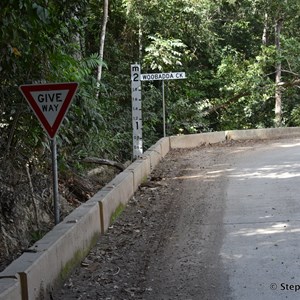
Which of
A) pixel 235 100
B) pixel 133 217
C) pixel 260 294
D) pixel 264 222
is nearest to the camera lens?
pixel 260 294

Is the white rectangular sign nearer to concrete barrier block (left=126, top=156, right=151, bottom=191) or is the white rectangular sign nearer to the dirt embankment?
concrete barrier block (left=126, top=156, right=151, bottom=191)

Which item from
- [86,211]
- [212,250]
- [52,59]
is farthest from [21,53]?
[212,250]

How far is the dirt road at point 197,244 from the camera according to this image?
197 inches

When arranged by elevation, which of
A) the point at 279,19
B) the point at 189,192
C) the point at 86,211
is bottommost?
the point at 189,192

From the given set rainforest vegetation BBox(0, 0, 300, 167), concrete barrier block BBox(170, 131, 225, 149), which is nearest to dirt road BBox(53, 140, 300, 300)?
rainforest vegetation BBox(0, 0, 300, 167)

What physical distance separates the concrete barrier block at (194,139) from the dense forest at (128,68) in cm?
118

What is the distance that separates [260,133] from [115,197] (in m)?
12.1

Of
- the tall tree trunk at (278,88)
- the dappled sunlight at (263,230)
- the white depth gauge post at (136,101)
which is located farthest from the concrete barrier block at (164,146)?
the tall tree trunk at (278,88)

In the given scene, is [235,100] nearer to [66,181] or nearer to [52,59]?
[66,181]

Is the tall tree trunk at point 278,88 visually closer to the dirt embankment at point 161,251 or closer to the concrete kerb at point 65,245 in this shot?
the dirt embankment at point 161,251

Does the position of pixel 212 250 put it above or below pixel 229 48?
Answer: below

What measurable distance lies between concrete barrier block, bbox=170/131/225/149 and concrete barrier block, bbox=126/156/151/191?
495 centimetres

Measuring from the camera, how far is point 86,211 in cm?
639

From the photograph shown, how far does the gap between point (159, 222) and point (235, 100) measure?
15675 millimetres
